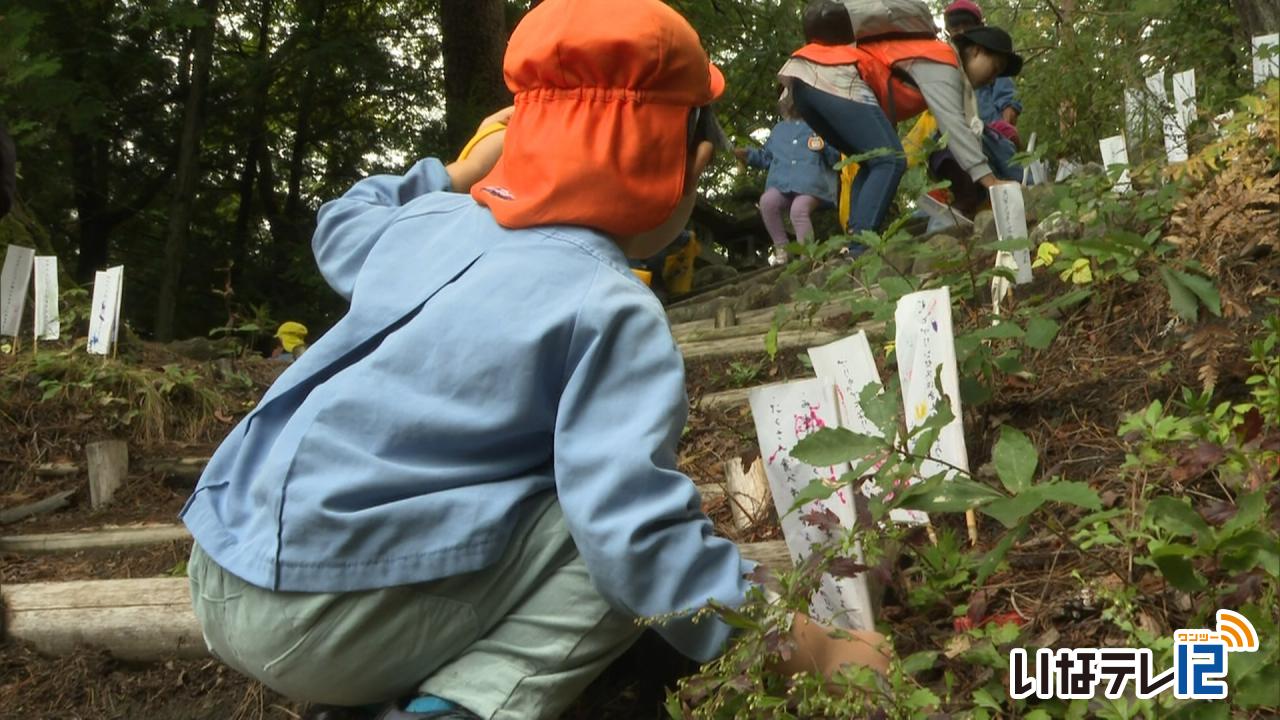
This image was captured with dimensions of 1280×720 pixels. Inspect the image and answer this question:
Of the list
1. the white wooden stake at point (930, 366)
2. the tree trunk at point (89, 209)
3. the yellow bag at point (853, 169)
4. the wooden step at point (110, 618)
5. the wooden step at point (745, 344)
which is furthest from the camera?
the tree trunk at point (89, 209)

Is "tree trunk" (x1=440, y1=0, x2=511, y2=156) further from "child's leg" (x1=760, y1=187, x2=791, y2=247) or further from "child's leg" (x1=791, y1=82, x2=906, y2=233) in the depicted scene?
"child's leg" (x1=791, y1=82, x2=906, y2=233)

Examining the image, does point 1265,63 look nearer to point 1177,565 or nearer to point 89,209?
point 1177,565

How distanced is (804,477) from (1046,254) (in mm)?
1302

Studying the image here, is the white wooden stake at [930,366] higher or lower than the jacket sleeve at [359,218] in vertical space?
lower

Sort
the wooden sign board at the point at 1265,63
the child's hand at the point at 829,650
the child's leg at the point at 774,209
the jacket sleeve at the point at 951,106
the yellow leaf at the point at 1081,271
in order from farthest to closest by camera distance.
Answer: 1. the child's leg at the point at 774,209
2. the jacket sleeve at the point at 951,106
3. the wooden sign board at the point at 1265,63
4. the yellow leaf at the point at 1081,271
5. the child's hand at the point at 829,650

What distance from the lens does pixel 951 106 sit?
231 inches

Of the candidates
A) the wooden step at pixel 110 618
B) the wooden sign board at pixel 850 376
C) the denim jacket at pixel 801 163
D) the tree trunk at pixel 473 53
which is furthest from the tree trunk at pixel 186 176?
the wooden sign board at pixel 850 376

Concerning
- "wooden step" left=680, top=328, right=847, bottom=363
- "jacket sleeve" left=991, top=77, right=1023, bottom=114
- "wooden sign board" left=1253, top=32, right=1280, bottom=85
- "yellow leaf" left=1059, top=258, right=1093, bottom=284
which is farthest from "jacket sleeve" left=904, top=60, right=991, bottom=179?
"yellow leaf" left=1059, top=258, right=1093, bottom=284

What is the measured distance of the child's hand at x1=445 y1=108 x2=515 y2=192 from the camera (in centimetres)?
248

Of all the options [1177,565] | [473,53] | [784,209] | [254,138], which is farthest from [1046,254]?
[254,138]

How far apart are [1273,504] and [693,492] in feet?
2.69

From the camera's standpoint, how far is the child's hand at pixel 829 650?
1783 millimetres

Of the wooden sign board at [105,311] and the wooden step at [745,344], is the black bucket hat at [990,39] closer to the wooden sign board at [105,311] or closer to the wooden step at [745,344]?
the wooden step at [745,344]

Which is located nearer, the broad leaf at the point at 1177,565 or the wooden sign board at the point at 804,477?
the broad leaf at the point at 1177,565
